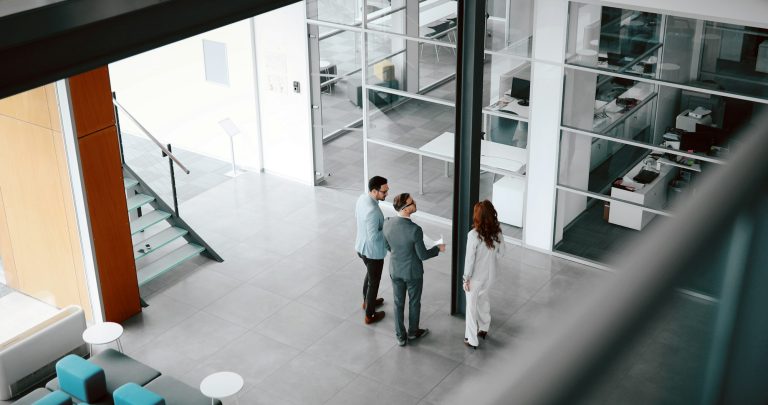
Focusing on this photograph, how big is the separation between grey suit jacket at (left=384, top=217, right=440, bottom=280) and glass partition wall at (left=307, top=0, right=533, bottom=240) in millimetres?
2888

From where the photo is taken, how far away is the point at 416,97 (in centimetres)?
1166

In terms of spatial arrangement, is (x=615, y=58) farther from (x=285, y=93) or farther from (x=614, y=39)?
(x=285, y=93)

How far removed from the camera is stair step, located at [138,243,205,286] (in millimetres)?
10312

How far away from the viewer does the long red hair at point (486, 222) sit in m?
8.13

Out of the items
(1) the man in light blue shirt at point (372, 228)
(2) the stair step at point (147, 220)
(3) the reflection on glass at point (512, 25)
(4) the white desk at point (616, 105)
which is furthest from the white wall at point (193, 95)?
(4) the white desk at point (616, 105)

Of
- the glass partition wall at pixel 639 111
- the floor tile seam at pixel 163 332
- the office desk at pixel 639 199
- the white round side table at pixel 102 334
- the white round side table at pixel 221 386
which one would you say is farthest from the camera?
the office desk at pixel 639 199

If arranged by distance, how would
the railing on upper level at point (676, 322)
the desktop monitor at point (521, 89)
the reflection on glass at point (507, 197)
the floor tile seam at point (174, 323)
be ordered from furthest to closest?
the reflection on glass at point (507, 197)
the desktop monitor at point (521, 89)
the floor tile seam at point (174, 323)
the railing on upper level at point (676, 322)

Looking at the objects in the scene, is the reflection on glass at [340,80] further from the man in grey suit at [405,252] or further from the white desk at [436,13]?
the man in grey suit at [405,252]

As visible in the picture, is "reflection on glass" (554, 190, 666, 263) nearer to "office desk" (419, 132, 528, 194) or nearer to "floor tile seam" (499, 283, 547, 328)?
"office desk" (419, 132, 528, 194)

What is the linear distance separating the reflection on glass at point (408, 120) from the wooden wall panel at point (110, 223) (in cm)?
403

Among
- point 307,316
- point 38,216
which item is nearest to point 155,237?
point 38,216

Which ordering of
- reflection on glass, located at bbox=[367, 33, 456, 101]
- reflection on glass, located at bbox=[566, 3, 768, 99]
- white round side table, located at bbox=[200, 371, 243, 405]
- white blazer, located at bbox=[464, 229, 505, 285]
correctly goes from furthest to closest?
1. reflection on glass, located at bbox=[367, 33, 456, 101]
2. reflection on glass, located at bbox=[566, 3, 768, 99]
3. white blazer, located at bbox=[464, 229, 505, 285]
4. white round side table, located at bbox=[200, 371, 243, 405]

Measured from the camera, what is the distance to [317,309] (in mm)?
9828

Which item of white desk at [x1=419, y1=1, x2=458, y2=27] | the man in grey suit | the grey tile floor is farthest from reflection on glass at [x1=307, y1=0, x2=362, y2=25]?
the man in grey suit
